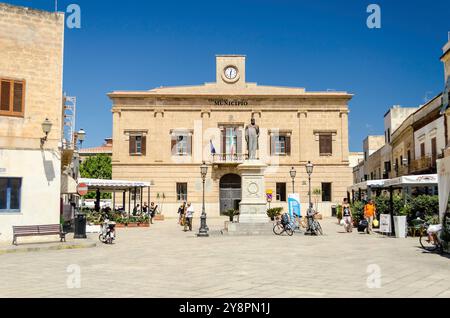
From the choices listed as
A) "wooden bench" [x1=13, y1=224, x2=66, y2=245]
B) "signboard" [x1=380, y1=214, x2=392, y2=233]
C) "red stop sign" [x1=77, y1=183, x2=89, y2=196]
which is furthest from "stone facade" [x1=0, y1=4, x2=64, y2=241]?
"signboard" [x1=380, y1=214, x2=392, y2=233]

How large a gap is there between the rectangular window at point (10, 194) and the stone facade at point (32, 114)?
0.04 meters

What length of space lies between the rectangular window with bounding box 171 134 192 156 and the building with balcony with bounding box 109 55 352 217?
85 mm

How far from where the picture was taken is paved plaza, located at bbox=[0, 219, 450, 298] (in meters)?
7.34

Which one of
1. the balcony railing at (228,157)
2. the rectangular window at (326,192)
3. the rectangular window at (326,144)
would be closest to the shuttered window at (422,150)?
the rectangular window at (326,144)

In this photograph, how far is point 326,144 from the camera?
4084 cm

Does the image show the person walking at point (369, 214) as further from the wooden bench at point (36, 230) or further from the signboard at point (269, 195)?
the signboard at point (269, 195)

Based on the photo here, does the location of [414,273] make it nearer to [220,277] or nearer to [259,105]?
[220,277]

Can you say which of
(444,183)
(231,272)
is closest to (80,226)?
(231,272)

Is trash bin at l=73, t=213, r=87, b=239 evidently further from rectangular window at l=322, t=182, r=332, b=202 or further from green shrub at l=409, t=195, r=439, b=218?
rectangular window at l=322, t=182, r=332, b=202

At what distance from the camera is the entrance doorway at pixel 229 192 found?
40406 millimetres

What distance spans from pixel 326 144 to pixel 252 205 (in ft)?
71.9

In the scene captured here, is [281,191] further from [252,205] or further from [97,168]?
[97,168]
